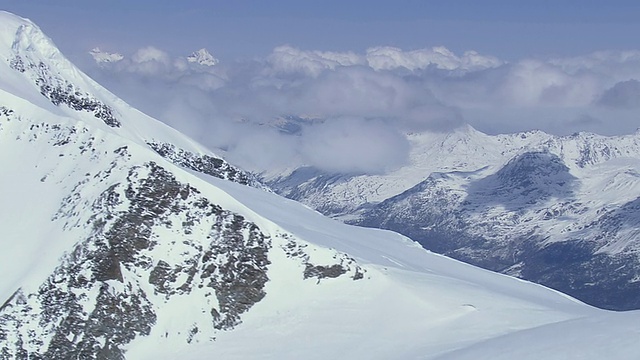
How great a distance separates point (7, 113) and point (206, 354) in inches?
2353

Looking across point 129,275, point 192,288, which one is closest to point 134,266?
point 129,275

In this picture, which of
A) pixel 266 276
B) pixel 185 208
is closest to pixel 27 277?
pixel 185 208

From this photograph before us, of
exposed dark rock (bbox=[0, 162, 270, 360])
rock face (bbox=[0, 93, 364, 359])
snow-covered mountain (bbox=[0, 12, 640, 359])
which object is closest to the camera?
exposed dark rock (bbox=[0, 162, 270, 360])

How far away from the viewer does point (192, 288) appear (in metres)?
107

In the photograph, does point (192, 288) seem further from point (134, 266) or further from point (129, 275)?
point (129, 275)

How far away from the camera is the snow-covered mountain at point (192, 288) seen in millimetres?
99438

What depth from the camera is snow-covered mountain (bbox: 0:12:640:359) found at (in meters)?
99.4

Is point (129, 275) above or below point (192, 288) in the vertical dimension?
above

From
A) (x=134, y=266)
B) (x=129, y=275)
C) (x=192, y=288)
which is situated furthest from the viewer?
(x=192, y=288)

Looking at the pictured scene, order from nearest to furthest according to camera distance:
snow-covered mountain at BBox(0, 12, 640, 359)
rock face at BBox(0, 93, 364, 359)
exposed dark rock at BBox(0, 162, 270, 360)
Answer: exposed dark rock at BBox(0, 162, 270, 360) → rock face at BBox(0, 93, 364, 359) → snow-covered mountain at BBox(0, 12, 640, 359)

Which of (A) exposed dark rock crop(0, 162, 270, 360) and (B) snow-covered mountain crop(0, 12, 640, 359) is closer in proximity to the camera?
(A) exposed dark rock crop(0, 162, 270, 360)

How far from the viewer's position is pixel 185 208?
111375mm

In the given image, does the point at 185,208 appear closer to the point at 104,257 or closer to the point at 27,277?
the point at 104,257

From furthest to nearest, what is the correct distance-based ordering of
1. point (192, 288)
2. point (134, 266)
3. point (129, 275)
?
point (192, 288)
point (134, 266)
point (129, 275)
